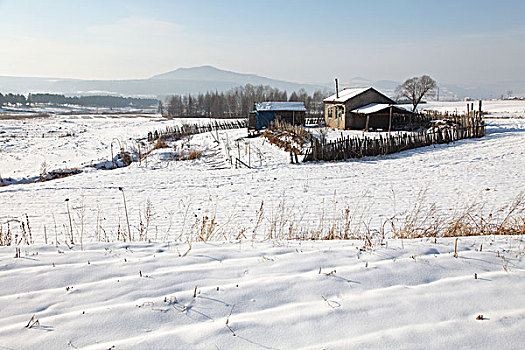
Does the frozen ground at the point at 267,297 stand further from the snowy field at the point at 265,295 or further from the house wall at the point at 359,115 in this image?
the house wall at the point at 359,115

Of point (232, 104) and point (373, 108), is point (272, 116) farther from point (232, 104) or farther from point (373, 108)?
point (232, 104)

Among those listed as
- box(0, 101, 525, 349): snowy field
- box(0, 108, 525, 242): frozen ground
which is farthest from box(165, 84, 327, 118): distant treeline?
box(0, 101, 525, 349): snowy field

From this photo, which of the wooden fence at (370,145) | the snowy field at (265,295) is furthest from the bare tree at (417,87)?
the snowy field at (265,295)

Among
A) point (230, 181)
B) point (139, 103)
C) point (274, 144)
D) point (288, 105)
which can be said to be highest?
point (139, 103)

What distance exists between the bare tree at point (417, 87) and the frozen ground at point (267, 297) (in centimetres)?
4712

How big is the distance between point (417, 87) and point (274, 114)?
23.9 m

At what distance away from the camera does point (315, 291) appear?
110 inches

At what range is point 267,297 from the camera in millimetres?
2705

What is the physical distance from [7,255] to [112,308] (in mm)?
1925

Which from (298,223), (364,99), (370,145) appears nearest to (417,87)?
(364,99)

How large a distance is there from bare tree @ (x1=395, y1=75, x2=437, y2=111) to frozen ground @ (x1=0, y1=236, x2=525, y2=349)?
47115 mm

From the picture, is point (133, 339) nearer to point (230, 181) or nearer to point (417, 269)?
point (417, 269)

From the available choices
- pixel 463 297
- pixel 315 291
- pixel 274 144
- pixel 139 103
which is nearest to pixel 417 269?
pixel 463 297

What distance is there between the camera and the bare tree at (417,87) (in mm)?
45344
